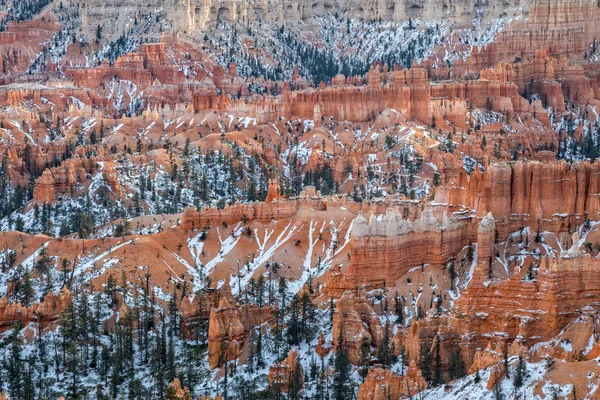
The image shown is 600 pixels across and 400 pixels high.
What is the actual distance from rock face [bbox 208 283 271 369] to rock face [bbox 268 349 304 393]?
6.04 meters

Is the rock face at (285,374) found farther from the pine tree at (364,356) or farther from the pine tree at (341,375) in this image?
the pine tree at (364,356)

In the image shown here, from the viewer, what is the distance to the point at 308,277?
131875 millimetres

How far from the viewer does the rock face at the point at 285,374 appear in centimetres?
10912

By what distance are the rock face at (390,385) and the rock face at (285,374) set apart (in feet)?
23.1

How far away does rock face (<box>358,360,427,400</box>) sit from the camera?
331 ft

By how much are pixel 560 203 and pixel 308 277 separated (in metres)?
21.8

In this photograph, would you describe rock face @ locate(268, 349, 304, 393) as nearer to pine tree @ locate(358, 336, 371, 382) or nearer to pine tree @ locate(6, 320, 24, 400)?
pine tree @ locate(358, 336, 371, 382)

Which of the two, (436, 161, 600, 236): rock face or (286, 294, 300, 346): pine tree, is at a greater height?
(436, 161, 600, 236): rock face

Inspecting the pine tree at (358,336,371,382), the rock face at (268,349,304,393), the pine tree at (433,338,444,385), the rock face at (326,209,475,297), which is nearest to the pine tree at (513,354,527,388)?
the pine tree at (433,338,444,385)

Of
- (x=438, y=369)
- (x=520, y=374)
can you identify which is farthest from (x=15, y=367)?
(x=520, y=374)

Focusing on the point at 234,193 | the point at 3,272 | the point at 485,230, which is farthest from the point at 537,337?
the point at 234,193

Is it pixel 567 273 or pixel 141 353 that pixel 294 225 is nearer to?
pixel 141 353

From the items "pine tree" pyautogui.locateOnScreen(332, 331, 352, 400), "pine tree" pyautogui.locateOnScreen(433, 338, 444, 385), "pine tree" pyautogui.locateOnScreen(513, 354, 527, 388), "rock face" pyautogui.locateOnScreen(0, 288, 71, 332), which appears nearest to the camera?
"pine tree" pyautogui.locateOnScreen(513, 354, 527, 388)

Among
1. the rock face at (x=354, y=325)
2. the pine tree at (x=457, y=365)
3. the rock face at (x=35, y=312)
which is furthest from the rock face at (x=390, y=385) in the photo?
the rock face at (x=35, y=312)
